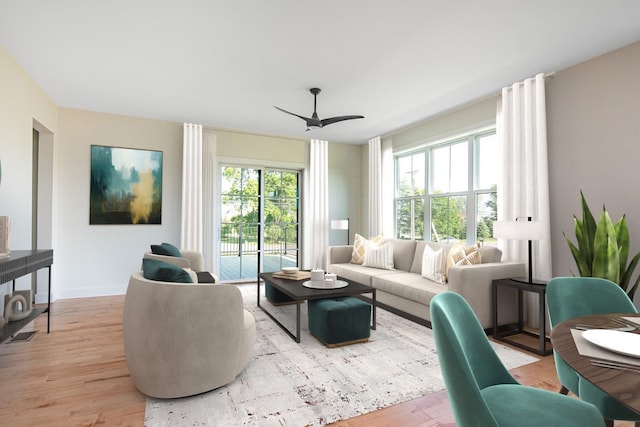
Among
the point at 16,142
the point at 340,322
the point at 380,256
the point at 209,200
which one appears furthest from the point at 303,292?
the point at 16,142

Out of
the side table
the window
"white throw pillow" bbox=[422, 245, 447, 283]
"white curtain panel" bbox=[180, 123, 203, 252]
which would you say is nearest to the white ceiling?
the window

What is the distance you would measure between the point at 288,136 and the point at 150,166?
7.60ft

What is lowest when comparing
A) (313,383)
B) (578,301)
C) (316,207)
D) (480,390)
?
(313,383)

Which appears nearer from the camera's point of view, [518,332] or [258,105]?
[518,332]

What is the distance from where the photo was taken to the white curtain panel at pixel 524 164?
3496 mm

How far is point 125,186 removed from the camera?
5004 mm

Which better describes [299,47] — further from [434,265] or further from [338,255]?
[338,255]

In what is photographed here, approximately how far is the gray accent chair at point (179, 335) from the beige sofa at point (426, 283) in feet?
6.99

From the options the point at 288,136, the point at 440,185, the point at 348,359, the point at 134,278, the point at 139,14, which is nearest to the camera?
the point at 134,278

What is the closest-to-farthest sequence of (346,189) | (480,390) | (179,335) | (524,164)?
1. (480,390)
2. (179,335)
3. (524,164)
4. (346,189)

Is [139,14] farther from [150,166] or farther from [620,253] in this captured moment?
[620,253]

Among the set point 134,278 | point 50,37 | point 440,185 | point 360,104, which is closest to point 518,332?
point 440,185

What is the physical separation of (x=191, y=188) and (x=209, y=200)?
0.35 meters

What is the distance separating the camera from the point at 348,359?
276cm
